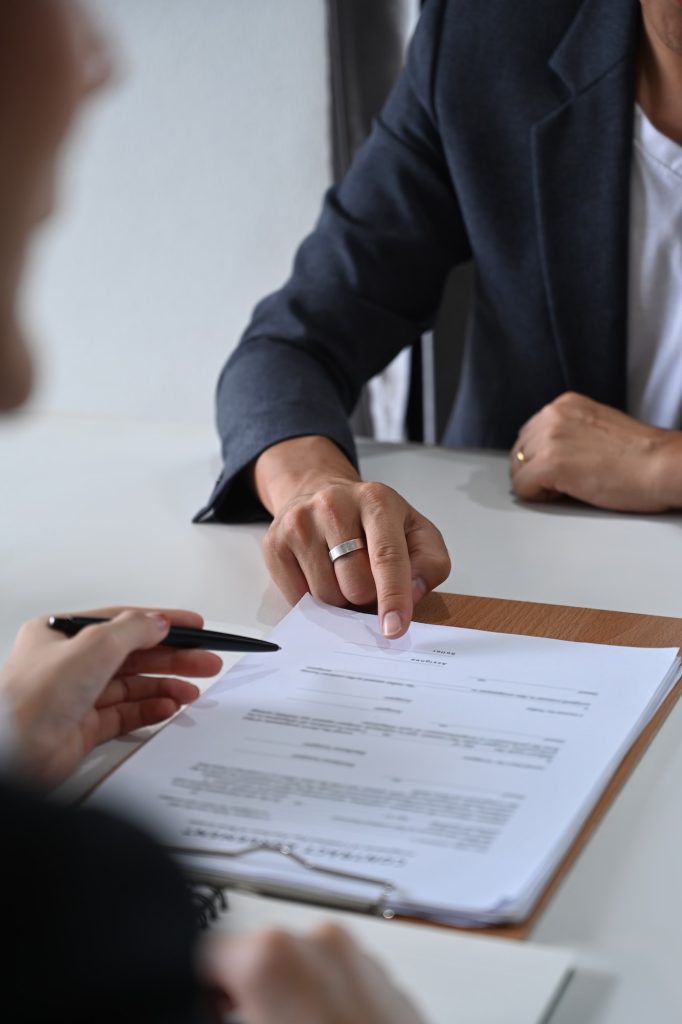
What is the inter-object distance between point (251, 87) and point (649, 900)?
167 cm

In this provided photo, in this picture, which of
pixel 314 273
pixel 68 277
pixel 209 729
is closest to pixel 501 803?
pixel 209 729

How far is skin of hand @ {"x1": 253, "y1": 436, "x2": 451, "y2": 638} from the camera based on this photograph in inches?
36.5

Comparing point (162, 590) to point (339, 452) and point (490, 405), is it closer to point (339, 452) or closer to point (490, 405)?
point (339, 452)

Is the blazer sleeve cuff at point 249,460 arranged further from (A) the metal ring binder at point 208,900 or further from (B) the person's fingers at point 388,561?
(A) the metal ring binder at point 208,900

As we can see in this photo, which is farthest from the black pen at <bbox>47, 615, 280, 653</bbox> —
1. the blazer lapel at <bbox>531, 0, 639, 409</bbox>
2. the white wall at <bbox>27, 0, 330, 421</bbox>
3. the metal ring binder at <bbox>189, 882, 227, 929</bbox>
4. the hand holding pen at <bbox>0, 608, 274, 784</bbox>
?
the white wall at <bbox>27, 0, 330, 421</bbox>

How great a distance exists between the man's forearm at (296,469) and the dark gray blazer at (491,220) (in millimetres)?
104

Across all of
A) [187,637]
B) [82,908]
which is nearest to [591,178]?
[187,637]

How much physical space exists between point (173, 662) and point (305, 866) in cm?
23

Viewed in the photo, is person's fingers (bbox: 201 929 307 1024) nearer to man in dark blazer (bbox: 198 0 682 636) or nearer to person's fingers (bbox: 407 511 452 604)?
person's fingers (bbox: 407 511 452 604)

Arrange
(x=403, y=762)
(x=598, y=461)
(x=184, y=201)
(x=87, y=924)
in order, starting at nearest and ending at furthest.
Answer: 1. (x=87, y=924)
2. (x=403, y=762)
3. (x=598, y=461)
4. (x=184, y=201)

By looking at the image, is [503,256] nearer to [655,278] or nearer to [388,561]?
[655,278]

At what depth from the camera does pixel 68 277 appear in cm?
220

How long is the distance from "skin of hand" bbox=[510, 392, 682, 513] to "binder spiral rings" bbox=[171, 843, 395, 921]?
65 centimetres

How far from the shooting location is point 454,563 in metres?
1.09
